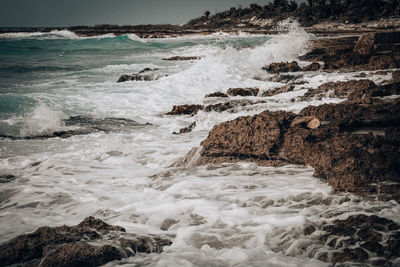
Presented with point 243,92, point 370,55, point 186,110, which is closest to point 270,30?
point 370,55

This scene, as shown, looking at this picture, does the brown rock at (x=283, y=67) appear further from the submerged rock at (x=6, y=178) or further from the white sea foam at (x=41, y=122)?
the submerged rock at (x=6, y=178)

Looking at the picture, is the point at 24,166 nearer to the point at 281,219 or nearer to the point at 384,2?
the point at 281,219

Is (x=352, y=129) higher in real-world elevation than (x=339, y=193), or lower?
higher

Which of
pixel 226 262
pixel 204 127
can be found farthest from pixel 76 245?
pixel 204 127

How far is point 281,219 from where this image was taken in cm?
280

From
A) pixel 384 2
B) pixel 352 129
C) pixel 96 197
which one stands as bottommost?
pixel 96 197

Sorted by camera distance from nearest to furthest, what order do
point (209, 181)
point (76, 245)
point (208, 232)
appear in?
point (76, 245)
point (208, 232)
point (209, 181)

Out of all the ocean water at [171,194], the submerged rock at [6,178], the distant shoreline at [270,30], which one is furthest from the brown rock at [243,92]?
the distant shoreline at [270,30]

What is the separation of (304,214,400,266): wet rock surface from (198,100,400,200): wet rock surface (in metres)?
0.58

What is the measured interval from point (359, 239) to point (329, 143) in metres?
1.37

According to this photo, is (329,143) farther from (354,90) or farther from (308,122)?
(354,90)

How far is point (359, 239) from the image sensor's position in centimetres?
231

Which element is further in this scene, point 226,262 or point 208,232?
point 208,232

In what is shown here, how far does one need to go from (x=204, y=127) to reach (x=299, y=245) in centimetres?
427
